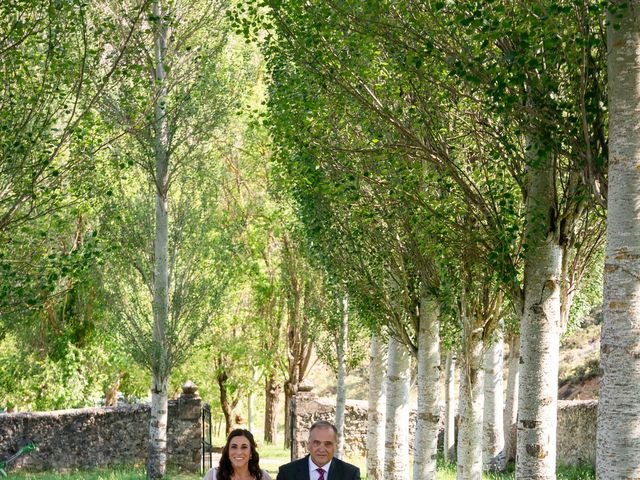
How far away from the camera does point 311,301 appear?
25.5m

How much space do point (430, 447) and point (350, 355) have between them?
8.04 m

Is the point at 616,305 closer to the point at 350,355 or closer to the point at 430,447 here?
the point at 430,447

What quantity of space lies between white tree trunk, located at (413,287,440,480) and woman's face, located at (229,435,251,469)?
8.53 metres

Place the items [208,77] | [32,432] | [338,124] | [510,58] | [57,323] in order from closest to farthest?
[510,58] → [338,124] → [208,77] → [32,432] → [57,323]

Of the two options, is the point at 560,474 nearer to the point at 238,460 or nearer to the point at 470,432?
the point at 470,432

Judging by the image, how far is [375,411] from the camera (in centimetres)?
2058

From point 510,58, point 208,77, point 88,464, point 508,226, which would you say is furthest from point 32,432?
point 510,58

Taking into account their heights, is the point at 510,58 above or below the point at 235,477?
above

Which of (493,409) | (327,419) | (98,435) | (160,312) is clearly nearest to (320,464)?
(160,312)

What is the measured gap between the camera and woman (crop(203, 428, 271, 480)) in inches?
302

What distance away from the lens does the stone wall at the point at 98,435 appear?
81.7 ft

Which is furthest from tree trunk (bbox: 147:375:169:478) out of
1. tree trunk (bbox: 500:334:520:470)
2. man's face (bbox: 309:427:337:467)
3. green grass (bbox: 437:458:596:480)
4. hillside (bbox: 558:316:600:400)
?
hillside (bbox: 558:316:600:400)

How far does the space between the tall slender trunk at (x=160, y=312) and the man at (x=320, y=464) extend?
15.8 meters

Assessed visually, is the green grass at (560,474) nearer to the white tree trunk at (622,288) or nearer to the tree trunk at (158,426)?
the tree trunk at (158,426)
